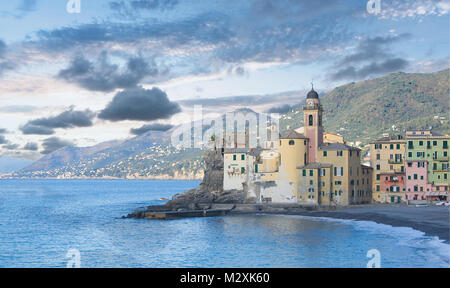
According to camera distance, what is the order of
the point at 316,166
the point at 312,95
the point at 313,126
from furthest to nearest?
the point at 312,95 → the point at 313,126 → the point at 316,166

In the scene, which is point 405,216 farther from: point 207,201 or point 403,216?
point 207,201

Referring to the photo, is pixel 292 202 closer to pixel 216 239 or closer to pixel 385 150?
pixel 385 150

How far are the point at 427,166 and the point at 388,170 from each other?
7.08 m

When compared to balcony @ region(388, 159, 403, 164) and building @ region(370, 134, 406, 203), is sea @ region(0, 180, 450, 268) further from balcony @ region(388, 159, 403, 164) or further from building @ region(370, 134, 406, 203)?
balcony @ region(388, 159, 403, 164)

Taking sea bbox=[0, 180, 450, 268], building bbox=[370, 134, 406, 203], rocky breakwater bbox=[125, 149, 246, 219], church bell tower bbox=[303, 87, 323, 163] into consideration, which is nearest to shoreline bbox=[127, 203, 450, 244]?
rocky breakwater bbox=[125, 149, 246, 219]

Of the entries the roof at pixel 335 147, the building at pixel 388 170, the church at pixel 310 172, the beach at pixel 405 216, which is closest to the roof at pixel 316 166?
the church at pixel 310 172

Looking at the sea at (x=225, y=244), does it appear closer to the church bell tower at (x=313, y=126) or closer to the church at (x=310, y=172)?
the church at (x=310, y=172)

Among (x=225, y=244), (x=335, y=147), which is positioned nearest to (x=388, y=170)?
(x=335, y=147)

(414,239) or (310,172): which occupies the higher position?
(310,172)

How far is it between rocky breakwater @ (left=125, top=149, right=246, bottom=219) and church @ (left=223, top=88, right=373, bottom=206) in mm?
4953

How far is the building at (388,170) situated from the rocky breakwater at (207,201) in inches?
1034

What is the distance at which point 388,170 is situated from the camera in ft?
314
